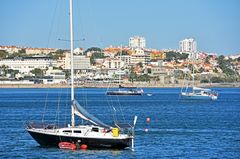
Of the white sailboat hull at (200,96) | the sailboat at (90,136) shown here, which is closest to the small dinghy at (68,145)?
the sailboat at (90,136)

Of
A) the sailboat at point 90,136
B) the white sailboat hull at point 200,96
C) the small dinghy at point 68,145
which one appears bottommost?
the small dinghy at point 68,145

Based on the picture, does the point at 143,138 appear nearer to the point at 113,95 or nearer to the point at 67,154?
the point at 67,154

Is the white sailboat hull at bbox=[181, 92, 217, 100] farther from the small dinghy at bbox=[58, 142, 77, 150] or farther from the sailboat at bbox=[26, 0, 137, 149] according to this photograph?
the small dinghy at bbox=[58, 142, 77, 150]

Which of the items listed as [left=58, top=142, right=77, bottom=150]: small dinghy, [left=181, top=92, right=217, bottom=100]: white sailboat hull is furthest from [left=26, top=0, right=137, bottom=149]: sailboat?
[left=181, top=92, right=217, bottom=100]: white sailboat hull

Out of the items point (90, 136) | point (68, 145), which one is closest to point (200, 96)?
point (68, 145)

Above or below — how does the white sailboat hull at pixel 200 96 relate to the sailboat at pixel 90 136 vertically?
above

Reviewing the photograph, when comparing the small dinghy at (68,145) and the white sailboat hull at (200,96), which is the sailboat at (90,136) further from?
the white sailboat hull at (200,96)

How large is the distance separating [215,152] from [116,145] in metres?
5.25

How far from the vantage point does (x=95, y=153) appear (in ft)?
130

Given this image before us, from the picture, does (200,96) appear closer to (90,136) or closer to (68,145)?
(68,145)

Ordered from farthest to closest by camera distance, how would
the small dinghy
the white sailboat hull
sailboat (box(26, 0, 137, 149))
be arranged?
the white sailboat hull
the small dinghy
sailboat (box(26, 0, 137, 149))

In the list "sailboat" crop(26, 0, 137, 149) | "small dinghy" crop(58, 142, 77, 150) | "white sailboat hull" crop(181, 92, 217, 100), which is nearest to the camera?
"sailboat" crop(26, 0, 137, 149)

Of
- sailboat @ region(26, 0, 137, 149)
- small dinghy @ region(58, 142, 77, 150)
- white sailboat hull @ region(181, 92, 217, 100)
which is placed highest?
white sailboat hull @ region(181, 92, 217, 100)

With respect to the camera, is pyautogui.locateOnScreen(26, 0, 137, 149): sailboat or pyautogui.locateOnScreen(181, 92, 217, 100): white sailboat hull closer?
pyautogui.locateOnScreen(26, 0, 137, 149): sailboat
